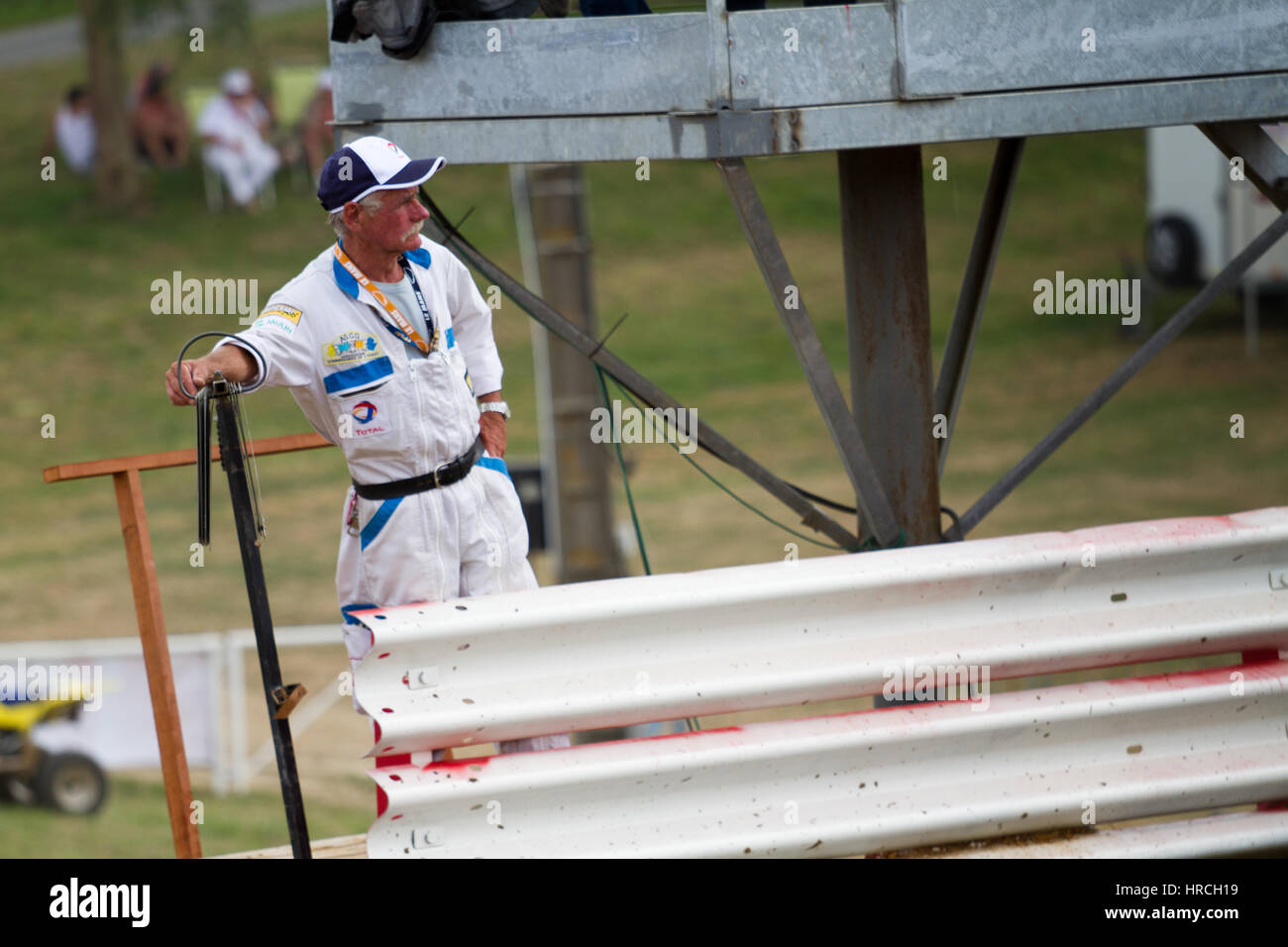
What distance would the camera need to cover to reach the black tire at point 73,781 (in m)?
10.7

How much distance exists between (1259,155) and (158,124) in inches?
1149

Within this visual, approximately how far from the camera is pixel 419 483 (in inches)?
161

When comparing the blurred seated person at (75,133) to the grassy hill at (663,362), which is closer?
the grassy hill at (663,362)

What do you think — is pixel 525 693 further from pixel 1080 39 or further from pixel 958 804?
pixel 1080 39

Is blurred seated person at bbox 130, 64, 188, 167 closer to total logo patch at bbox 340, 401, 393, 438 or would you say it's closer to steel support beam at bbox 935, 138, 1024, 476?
steel support beam at bbox 935, 138, 1024, 476

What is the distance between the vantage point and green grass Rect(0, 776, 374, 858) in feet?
32.9

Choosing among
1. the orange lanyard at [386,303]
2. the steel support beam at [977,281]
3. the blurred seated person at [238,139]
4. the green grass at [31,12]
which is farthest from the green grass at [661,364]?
the orange lanyard at [386,303]

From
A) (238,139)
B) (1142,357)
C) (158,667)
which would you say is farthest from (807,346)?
(238,139)

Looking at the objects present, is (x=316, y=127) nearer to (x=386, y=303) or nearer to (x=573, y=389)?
(x=573, y=389)

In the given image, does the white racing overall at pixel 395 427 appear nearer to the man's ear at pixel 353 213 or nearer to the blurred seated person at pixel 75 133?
the man's ear at pixel 353 213

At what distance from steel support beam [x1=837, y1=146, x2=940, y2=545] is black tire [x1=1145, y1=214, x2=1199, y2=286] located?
61.0 feet

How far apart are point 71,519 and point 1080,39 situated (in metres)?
16.7

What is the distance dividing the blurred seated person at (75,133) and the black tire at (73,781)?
21407 mm
